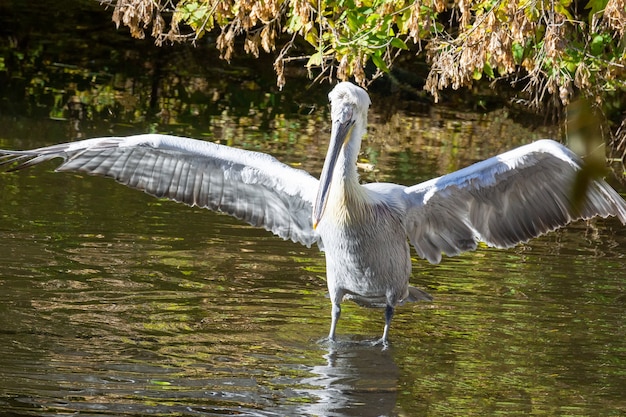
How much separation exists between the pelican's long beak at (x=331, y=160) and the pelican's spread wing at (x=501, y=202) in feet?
2.25

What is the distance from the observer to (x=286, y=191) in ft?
21.2

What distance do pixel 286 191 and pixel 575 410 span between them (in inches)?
89.9

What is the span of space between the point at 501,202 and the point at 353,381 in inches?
60.0

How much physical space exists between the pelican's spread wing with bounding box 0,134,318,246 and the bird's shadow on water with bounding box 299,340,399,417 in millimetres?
980

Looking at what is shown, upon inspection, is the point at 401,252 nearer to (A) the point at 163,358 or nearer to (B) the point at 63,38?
(A) the point at 163,358

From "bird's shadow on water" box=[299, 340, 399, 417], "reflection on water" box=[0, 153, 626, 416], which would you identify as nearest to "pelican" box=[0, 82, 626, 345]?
"bird's shadow on water" box=[299, 340, 399, 417]

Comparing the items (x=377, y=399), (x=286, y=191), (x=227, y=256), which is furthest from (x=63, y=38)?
(x=377, y=399)

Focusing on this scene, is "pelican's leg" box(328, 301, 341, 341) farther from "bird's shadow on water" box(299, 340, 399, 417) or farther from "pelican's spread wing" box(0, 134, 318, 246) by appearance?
"pelican's spread wing" box(0, 134, 318, 246)

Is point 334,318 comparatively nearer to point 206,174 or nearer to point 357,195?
point 357,195

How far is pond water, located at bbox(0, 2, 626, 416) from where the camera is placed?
5043 mm

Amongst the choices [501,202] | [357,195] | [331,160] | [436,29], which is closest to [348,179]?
[357,195]

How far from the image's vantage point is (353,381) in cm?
551

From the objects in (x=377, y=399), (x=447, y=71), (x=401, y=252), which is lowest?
(x=377, y=399)

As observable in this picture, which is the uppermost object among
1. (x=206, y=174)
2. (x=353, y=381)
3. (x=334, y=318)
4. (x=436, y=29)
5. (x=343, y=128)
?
(x=436, y=29)
